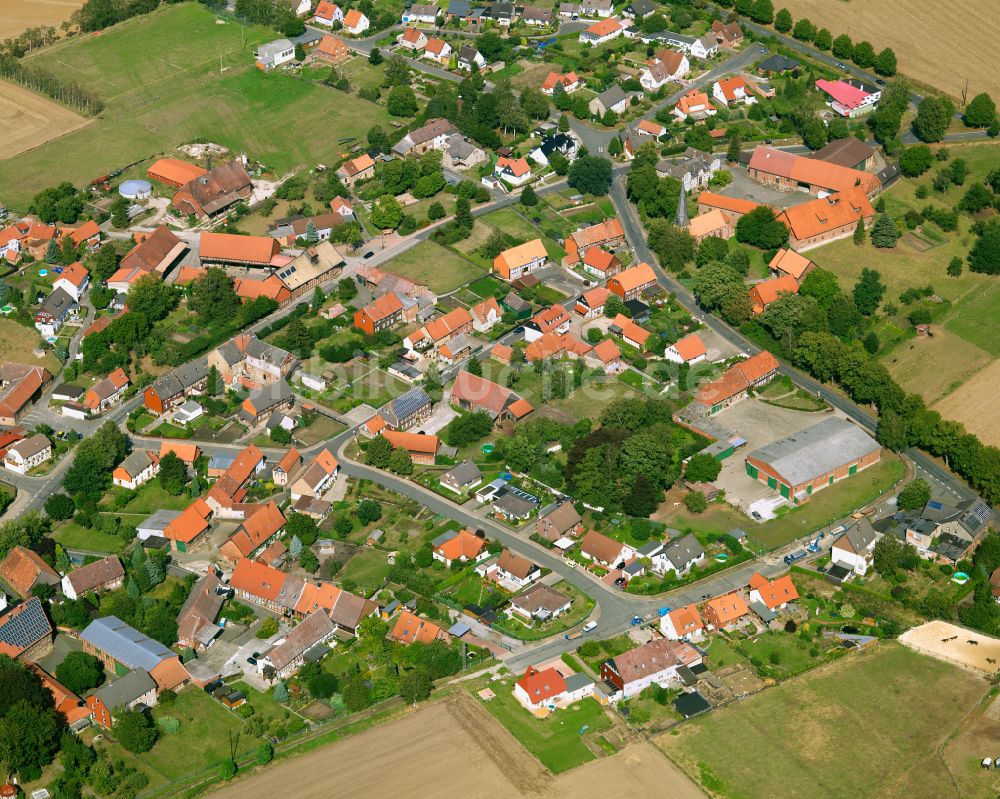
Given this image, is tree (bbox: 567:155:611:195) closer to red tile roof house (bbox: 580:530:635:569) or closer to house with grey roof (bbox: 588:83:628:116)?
house with grey roof (bbox: 588:83:628:116)

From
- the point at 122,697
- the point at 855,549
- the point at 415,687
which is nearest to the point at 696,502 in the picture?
the point at 855,549

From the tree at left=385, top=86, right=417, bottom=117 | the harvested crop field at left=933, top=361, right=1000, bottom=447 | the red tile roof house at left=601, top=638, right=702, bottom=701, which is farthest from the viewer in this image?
the tree at left=385, top=86, right=417, bottom=117

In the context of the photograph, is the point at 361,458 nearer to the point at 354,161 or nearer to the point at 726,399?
the point at 726,399

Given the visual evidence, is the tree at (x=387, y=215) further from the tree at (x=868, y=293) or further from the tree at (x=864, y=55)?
the tree at (x=864, y=55)

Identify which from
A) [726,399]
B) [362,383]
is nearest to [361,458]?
[362,383]

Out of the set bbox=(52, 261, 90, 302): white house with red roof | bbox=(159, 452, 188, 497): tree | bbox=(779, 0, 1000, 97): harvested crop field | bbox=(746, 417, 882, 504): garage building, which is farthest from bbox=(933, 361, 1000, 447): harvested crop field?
bbox=(52, 261, 90, 302): white house with red roof

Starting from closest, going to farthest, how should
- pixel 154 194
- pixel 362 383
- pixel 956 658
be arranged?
pixel 956 658 → pixel 362 383 → pixel 154 194

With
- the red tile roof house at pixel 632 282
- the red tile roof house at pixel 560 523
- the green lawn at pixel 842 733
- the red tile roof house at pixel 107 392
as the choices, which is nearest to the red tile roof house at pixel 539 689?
the green lawn at pixel 842 733
